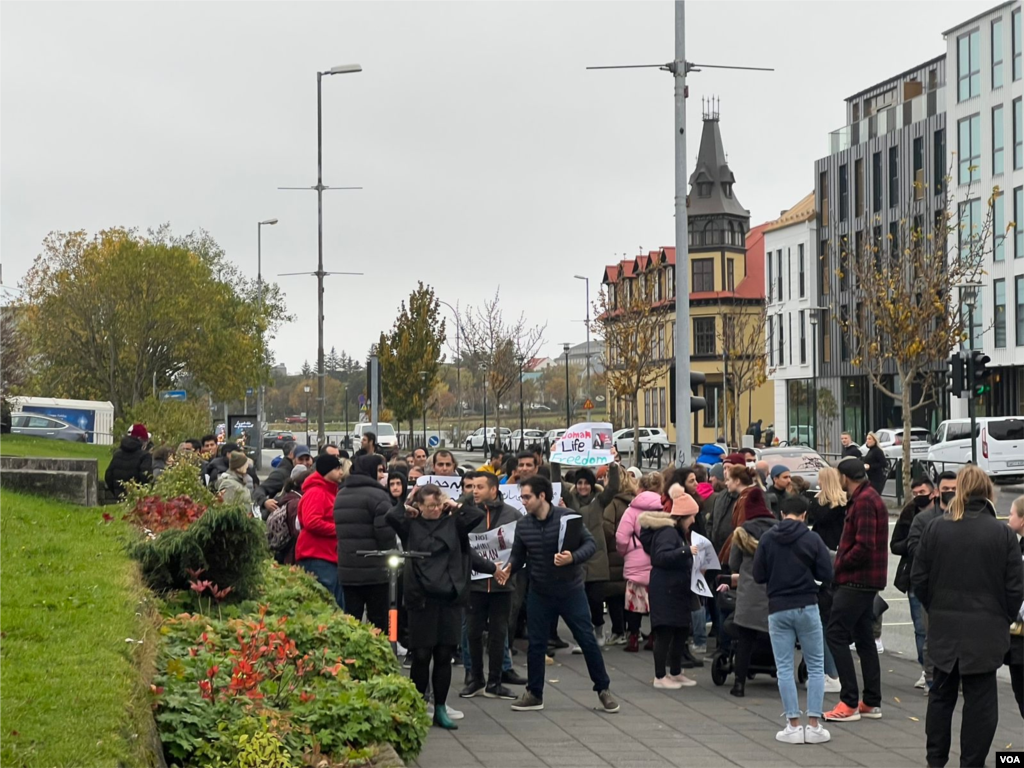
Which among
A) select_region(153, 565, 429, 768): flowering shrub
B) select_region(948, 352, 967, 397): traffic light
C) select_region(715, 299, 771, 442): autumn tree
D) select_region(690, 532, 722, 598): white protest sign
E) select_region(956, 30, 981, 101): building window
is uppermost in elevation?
select_region(956, 30, 981, 101): building window

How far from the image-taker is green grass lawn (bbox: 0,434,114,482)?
33562mm

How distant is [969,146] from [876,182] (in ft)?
31.4

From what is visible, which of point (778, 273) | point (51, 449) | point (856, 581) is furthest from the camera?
point (778, 273)

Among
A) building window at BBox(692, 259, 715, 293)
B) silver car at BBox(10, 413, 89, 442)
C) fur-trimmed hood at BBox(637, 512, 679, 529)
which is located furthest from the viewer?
building window at BBox(692, 259, 715, 293)

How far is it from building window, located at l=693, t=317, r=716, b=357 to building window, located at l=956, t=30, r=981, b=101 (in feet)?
114

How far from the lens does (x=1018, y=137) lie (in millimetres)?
56438

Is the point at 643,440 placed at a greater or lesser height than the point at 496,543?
lesser

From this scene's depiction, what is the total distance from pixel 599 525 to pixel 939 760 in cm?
585

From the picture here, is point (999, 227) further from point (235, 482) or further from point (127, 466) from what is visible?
point (235, 482)

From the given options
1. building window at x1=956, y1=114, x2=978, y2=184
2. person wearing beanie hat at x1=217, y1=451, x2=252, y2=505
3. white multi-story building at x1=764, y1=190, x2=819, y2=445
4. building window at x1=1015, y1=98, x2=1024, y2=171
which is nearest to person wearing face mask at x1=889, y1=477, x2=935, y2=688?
person wearing beanie hat at x1=217, y1=451, x2=252, y2=505

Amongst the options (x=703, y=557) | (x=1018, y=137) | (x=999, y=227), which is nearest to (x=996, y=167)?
(x=1018, y=137)

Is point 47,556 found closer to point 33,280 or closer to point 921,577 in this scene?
point 921,577

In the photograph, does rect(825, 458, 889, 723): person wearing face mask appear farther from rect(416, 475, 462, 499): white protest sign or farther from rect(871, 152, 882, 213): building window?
rect(871, 152, 882, 213): building window

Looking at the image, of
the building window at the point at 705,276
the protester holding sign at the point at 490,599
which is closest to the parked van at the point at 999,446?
the protester holding sign at the point at 490,599
